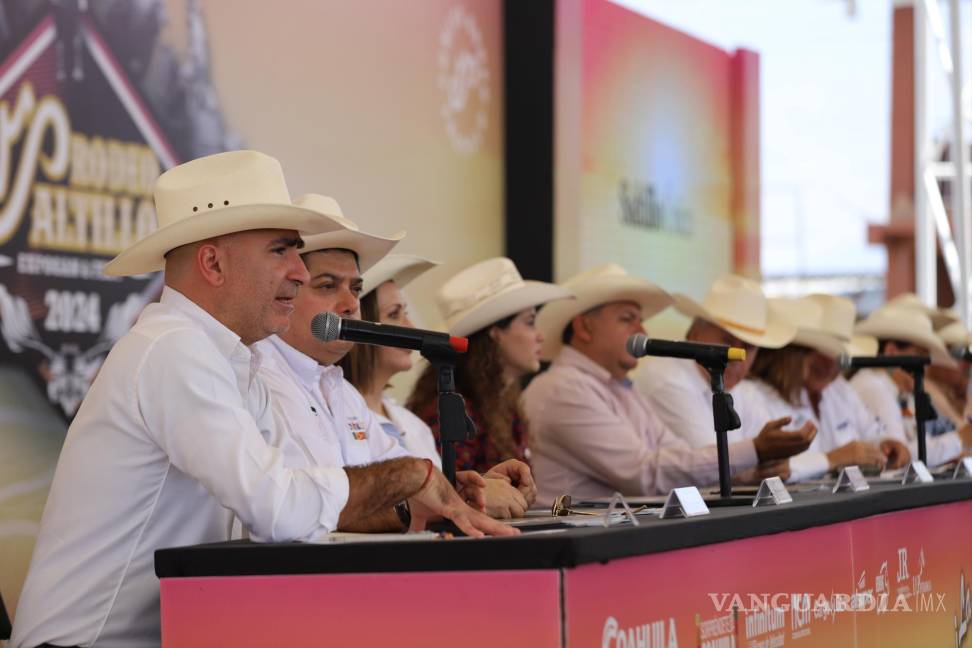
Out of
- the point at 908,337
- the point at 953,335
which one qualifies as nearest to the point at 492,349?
the point at 908,337

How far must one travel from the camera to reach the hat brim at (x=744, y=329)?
17.5 feet

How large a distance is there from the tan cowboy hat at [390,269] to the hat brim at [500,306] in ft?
1.06

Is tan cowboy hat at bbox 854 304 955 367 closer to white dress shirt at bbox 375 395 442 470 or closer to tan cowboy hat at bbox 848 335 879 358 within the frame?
tan cowboy hat at bbox 848 335 879 358

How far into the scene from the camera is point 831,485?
407 centimetres

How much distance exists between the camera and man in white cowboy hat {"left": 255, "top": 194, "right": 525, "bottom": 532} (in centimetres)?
320

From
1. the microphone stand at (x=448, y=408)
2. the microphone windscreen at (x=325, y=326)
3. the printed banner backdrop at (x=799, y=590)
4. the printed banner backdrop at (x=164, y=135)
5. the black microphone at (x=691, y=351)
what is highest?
the printed banner backdrop at (x=164, y=135)

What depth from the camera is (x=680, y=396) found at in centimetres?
518

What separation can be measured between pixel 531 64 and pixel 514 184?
575 mm

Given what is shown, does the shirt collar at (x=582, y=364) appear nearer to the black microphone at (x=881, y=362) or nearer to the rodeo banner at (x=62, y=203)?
the black microphone at (x=881, y=362)

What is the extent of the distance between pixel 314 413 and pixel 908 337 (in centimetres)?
449

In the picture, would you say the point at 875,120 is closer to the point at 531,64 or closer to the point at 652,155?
the point at 652,155

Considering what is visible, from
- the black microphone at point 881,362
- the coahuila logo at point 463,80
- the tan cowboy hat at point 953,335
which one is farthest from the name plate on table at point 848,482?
the tan cowboy hat at point 953,335

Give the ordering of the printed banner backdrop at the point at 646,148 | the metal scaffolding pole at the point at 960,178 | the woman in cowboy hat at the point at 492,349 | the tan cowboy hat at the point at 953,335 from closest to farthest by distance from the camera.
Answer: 1. the woman in cowboy hat at the point at 492,349
2. the printed banner backdrop at the point at 646,148
3. the tan cowboy hat at the point at 953,335
4. the metal scaffolding pole at the point at 960,178

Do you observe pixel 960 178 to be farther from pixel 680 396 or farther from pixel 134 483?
pixel 134 483
